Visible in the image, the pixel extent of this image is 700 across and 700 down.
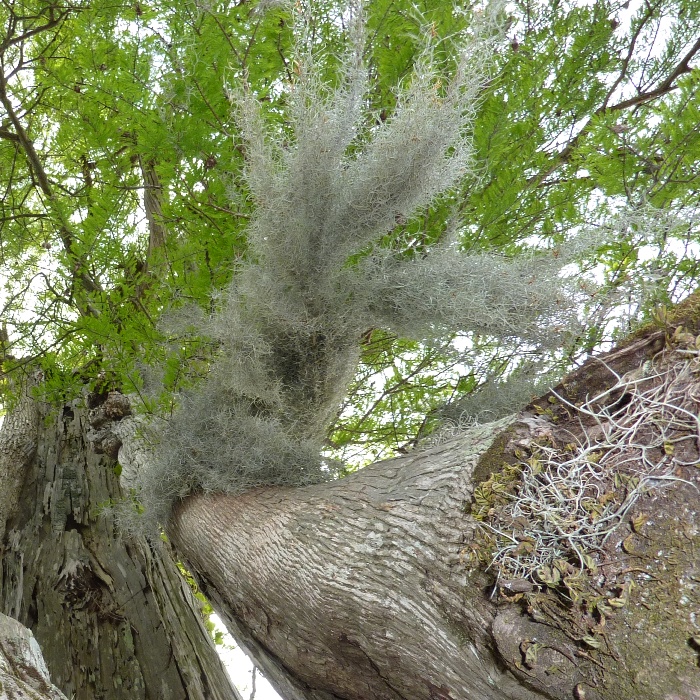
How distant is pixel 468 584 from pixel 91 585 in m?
2.18

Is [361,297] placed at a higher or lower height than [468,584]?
higher

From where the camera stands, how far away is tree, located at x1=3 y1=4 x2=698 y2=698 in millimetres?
1245

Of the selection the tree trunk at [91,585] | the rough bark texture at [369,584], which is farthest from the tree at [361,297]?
the tree trunk at [91,585]

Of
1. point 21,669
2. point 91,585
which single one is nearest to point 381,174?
point 21,669

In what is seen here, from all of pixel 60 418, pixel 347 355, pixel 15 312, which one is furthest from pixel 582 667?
pixel 60 418

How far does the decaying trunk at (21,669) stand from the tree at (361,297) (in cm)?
57

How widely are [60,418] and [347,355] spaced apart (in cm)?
251

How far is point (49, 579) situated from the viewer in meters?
2.76

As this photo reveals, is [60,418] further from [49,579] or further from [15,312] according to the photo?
[49,579]

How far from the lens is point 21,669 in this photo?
1319 mm

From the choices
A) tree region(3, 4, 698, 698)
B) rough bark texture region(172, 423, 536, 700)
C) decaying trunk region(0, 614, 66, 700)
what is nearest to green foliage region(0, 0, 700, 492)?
tree region(3, 4, 698, 698)

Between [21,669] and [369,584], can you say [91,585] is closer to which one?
[21,669]

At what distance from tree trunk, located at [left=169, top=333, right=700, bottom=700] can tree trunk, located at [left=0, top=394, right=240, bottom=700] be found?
2.96 ft

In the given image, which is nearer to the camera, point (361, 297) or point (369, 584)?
point (369, 584)
